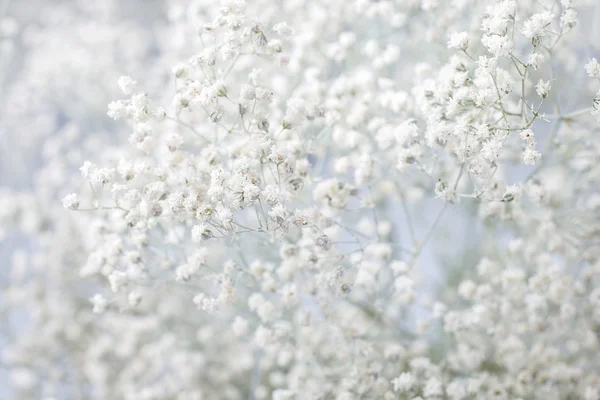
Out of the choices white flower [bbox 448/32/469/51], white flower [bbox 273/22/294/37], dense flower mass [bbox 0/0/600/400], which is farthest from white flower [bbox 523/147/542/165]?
white flower [bbox 273/22/294/37]

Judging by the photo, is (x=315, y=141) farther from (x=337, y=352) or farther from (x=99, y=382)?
(x=99, y=382)

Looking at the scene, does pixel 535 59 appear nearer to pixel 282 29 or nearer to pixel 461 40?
pixel 461 40

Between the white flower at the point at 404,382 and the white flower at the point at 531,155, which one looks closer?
the white flower at the point at 531,155

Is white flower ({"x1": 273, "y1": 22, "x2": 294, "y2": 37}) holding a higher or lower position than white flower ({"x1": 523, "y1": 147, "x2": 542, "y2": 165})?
higher

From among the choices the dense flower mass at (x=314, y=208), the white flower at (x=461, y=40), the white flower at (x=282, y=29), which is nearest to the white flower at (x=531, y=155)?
the dense flower mass at (x=314, y=208)

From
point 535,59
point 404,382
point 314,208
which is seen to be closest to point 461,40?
point 535,59

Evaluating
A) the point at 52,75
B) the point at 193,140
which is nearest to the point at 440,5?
the point at 193,140

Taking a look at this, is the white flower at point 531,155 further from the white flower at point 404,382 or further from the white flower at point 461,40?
the white flower at point 404,382

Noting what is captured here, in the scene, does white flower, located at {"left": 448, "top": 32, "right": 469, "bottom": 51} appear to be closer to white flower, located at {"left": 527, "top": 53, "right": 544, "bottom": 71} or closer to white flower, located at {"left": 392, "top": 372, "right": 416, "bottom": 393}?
white flower, located at {"left": 527, "top": 53, "right": 544, "bottom": 71}
